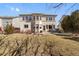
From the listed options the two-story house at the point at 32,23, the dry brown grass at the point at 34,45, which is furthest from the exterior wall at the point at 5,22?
the dry brown grass at the point at 34,45

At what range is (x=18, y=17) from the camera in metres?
9.27

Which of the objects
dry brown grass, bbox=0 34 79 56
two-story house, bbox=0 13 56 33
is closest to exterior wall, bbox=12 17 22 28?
two-story house, bbox=0 13 56 33

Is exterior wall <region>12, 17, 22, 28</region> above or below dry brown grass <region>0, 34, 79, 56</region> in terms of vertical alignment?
above

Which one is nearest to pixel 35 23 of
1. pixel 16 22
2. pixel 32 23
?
pixel 32 23

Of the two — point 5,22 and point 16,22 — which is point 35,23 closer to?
point 16,22

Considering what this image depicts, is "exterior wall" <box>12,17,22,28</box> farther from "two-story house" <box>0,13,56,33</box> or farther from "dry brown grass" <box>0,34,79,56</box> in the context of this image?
"dry brown grass" <box>0,34,79,56</box>

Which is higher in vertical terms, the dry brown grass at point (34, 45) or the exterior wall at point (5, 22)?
the exterior wall at point (5, 22)

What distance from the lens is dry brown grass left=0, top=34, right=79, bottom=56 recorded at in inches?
365

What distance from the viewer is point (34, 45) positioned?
928cm

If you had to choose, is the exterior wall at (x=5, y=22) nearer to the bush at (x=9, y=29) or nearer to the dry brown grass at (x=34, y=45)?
the bush at (x=9, y=29)

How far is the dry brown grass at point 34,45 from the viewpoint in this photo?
365 inches

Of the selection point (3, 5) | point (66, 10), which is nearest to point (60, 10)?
point (66, 10)

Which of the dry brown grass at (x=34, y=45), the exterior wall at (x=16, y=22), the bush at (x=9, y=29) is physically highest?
the exterior wall at (x=16, y=22)

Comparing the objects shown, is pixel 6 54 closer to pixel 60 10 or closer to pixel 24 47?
pixel 24 47
